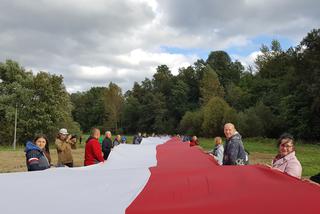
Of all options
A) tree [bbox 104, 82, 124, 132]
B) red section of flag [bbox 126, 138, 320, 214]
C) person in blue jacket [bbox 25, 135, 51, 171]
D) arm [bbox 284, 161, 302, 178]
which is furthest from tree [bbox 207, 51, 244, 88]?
red section of flag [bbox 126, 138, 320, 214]

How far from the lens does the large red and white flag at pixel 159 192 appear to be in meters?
3.42

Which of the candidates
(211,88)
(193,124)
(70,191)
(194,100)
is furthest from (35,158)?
(194,100)

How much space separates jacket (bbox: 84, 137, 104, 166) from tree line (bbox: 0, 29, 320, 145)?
29.8 meters

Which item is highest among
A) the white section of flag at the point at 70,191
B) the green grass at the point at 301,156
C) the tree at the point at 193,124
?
the tree at the point at 193,124

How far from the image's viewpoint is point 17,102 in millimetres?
37094

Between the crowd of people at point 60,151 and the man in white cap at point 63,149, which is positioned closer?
the crowd of people at point 60,151

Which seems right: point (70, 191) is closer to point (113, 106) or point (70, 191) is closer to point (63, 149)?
point (63, 149)

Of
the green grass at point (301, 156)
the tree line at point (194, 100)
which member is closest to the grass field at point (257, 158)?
the green grass at point (301, 156)

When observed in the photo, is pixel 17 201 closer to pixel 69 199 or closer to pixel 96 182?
pixel 69 199

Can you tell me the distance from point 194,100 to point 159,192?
81.7 metres

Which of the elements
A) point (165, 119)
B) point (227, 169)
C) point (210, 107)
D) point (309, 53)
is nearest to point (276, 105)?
point (210, 107)

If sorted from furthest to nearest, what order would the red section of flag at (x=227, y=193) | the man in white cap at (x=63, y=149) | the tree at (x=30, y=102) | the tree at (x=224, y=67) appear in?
the tree at (x=224, y=67) < the tree at (x=30, y=102) < the man in white cap at (x=63, y=149) < the red section of flag at (x=227, y=193)

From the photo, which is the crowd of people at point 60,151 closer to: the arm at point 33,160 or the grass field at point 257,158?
the arm at point 33,160

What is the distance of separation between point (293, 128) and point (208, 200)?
1624 inches
